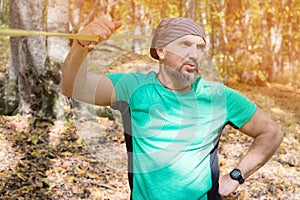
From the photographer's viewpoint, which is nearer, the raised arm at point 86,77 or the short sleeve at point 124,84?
the raised arm at point 86,77

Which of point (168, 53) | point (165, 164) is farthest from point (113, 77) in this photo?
point (165, 164)

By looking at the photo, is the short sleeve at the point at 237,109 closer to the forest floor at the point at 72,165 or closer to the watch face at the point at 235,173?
the watch face at the point at 235,173

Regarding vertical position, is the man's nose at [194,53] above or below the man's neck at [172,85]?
above

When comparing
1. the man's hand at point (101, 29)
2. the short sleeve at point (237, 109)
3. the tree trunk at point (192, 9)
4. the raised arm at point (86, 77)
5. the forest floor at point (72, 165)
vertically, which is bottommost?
the forest floor at point (72, 165)

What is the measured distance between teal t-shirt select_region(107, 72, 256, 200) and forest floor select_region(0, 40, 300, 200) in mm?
1403

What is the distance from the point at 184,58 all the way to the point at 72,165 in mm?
3626

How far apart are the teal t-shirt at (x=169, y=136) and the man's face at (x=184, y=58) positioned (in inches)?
3.7

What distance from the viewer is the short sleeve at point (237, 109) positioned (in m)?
2.23

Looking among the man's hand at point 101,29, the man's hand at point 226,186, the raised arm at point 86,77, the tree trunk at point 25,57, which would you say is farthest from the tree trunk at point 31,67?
the man's hand at point 101,29

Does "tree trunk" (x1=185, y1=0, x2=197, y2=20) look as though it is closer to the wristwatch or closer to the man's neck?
the wristwatch

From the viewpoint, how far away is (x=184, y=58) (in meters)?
2.10

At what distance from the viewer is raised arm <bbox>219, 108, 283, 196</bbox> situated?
238 cm

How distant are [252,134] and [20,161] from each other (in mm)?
3548

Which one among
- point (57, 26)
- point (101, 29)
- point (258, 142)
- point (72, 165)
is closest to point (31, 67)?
point (57, 26)
